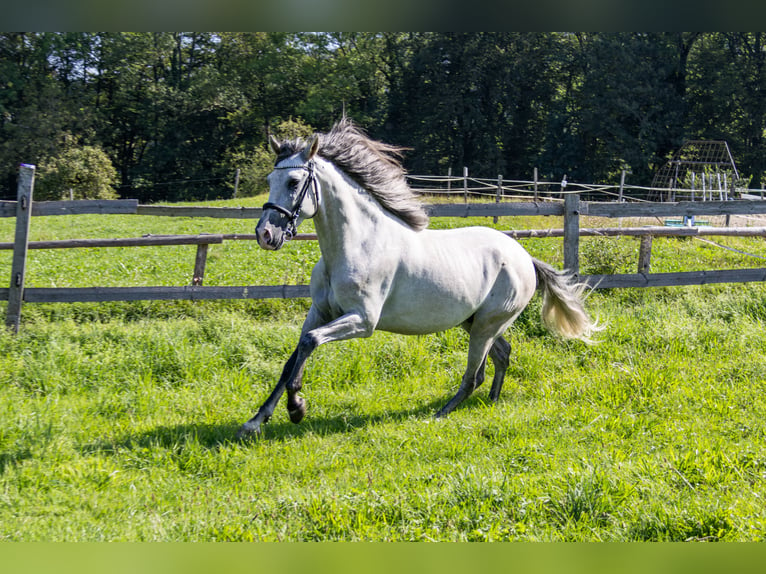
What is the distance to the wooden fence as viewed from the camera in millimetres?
7270

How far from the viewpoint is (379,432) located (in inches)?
191

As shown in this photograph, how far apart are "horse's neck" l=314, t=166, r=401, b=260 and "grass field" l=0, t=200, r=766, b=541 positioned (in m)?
1.38

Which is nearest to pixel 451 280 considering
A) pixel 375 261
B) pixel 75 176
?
pixel 375 261

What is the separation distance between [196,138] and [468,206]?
38157 mm

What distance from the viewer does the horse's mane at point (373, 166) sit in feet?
15.9

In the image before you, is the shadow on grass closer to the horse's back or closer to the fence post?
the horse's back

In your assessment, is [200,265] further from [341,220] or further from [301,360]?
[301,360]

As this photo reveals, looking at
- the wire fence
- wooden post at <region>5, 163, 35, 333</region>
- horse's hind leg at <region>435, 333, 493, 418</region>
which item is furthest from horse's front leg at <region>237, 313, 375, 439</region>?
the wire fence

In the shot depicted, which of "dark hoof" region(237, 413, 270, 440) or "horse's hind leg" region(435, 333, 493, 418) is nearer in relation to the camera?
"dark hoof" region(237, 413, 270, 440)

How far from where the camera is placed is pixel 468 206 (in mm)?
8055

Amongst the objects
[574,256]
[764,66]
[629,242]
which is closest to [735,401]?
[574,256]

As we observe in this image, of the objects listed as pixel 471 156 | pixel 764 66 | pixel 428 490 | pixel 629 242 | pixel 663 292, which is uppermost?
pixel 764 66

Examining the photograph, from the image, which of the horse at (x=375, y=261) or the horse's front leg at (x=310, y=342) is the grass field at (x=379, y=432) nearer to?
the horse's front leg at (x=310, y=342)

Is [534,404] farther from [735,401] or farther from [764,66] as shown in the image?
[764,66]
